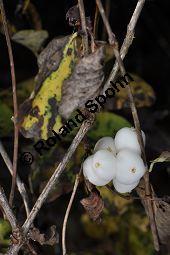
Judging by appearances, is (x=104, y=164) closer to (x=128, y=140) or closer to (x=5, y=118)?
(x=128, y=140)

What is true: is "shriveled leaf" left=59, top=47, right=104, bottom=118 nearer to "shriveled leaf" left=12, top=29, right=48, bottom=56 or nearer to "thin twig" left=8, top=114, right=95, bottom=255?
"thin twig" left=8, top=114, right=95, bottom=255

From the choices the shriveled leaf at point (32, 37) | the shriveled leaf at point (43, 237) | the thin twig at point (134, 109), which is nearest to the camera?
the thin twig at point (134, 109)

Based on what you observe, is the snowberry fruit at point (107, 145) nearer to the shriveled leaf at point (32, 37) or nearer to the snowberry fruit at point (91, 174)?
the snowberry fruit at point (91, 174)

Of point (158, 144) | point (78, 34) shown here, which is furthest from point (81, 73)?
point (158, 144)

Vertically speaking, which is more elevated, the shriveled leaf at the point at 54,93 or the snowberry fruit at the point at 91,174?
the shriveled leaf at the point at 54,93

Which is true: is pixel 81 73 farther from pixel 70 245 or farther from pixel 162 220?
pixel 70 245

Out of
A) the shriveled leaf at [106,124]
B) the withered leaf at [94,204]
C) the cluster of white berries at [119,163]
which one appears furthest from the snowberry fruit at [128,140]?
the shriveled leaf at [106,124]

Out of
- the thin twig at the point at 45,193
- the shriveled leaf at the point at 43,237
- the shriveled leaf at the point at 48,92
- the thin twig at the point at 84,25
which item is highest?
the thin twig at the point at 84,25
